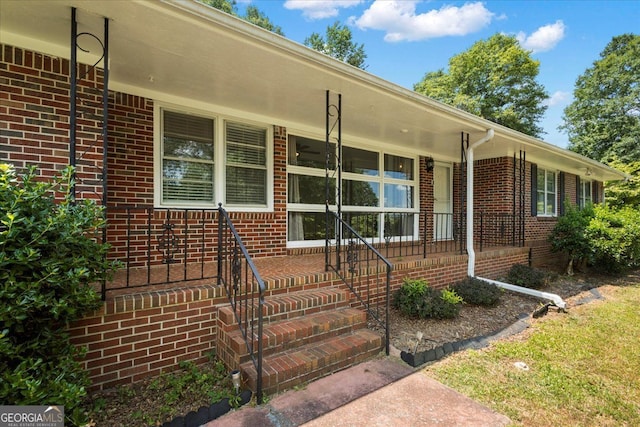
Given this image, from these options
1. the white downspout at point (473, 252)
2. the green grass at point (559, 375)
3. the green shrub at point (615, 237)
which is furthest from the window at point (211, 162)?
the green shrub at point (615, 237)

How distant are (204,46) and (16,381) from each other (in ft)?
8.77

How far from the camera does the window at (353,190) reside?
5.43 m

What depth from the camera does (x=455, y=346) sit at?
10.9 ft

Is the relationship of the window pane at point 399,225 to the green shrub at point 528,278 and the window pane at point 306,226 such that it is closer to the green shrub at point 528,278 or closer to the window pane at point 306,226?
the window pane at point 306,226

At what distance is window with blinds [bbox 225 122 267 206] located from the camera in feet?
15.2

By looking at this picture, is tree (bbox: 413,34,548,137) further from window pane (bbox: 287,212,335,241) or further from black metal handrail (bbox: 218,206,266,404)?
black metal handrail (bbox: 218,206,266,404)

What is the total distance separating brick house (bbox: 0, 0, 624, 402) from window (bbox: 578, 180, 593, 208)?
15.0ft

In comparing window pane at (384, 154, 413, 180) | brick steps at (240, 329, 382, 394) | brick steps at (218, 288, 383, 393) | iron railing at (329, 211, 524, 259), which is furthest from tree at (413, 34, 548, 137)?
brick steps at (240, 329, 382, 394)

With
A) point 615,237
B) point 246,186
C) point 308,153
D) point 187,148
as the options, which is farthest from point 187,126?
point 615,237

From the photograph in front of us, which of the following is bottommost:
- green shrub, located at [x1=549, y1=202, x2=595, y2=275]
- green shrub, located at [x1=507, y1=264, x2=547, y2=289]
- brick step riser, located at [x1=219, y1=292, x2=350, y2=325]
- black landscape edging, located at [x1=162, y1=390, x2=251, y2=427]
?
black landscape edging, located at [x1=162, y1=390, x2=251, y2=427]

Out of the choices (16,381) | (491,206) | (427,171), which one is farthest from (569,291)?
(16,381)

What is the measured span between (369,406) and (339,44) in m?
22.8

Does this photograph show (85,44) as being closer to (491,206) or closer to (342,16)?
(491,206)

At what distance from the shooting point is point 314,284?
3.58 m
